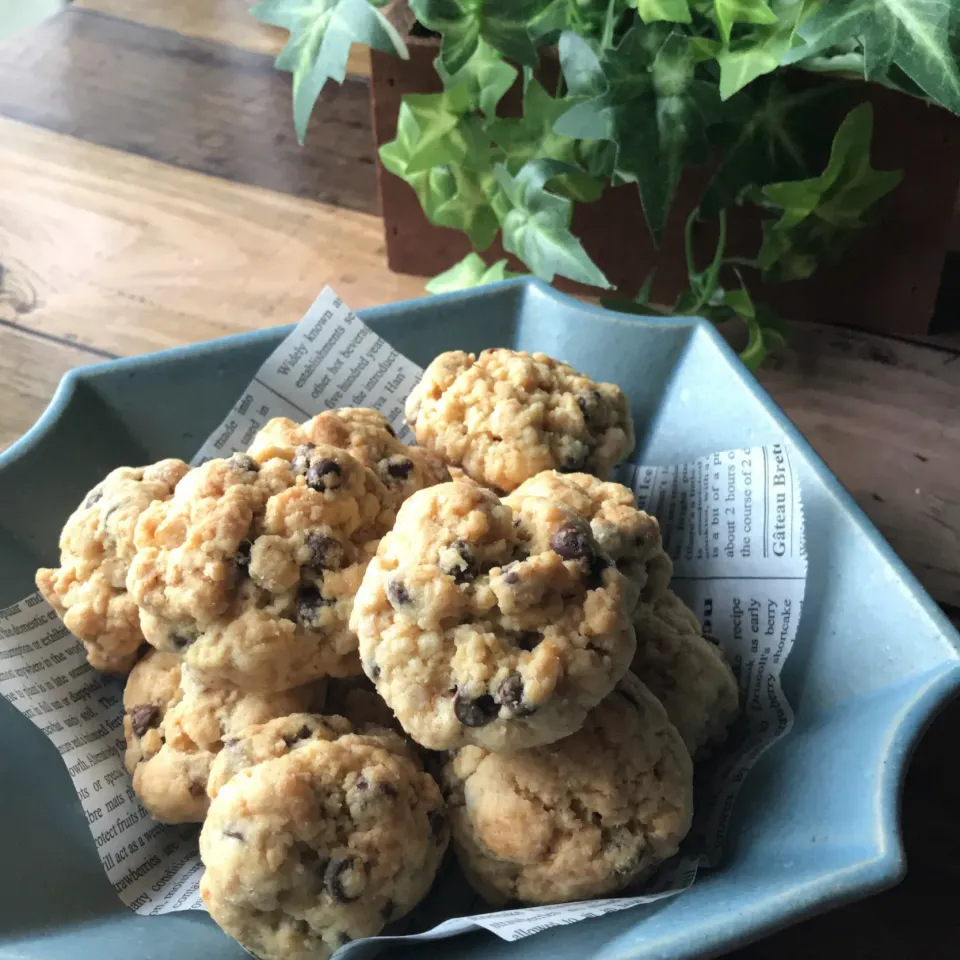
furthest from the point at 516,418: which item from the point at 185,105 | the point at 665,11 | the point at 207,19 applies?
the point at 207,19

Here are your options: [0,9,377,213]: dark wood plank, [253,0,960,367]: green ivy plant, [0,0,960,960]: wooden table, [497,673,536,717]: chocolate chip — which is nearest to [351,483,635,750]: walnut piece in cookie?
[497,673,536,717]: chocolate chip

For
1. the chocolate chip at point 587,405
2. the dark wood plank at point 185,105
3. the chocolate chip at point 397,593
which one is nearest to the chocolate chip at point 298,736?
the chocolate chip at point 397,593

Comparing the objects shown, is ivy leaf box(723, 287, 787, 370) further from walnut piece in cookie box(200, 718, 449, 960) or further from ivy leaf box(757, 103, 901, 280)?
walnut piece in cookie box(200, 718, 449, 960)

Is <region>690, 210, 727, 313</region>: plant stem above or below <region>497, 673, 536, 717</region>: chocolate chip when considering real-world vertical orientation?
above

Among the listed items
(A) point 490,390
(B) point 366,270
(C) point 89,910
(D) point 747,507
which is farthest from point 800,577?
(B) point 366,270

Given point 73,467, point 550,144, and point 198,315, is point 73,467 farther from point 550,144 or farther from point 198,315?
point 550,144

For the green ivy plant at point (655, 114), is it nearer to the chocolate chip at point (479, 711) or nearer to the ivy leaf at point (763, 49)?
the ivy leaf at point (763, 49)

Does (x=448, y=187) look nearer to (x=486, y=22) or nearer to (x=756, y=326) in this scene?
(x=486, y=22)
